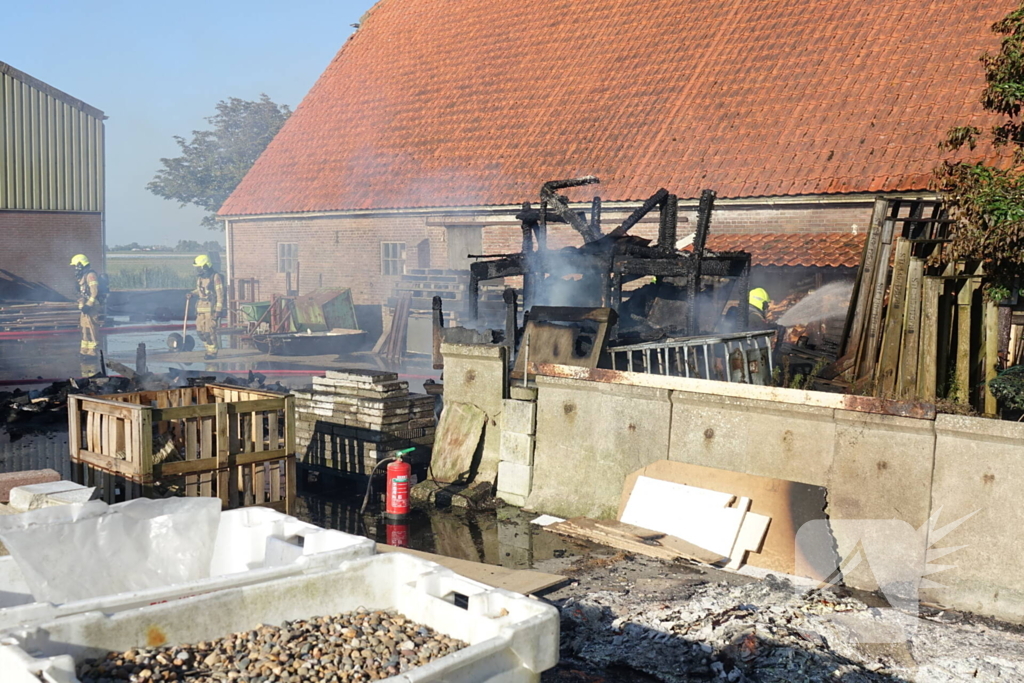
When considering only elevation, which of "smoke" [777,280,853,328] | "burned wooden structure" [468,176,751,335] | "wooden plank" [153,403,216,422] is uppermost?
"burned wooden structure" [468,176,751,335]

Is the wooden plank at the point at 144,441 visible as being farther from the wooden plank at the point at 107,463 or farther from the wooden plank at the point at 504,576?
the wooden plank at the point at 504,576

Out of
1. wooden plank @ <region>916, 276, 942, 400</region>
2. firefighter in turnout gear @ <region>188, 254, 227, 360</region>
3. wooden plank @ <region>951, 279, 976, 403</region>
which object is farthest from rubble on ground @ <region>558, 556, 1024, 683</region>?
firefighter in turnout gear @ <region>188, 254, 227, 360</region>

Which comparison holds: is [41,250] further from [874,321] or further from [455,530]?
[874,321]

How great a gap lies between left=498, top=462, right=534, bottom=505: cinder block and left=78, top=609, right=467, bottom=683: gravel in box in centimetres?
565

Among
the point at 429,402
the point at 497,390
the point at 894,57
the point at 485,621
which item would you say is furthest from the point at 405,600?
the point at 894,57

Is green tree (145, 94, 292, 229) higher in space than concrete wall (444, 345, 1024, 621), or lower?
higher

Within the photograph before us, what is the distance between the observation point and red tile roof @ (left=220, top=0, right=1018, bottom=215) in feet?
55.8

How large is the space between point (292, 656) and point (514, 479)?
609 cm

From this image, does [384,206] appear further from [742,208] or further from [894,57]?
[894,57]

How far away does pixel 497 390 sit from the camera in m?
9.70

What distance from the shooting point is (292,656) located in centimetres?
327

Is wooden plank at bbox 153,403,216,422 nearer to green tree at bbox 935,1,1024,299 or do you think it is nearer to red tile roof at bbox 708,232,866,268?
green tree at bbox 935,1,1024,299

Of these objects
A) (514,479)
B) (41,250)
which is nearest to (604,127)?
(514,479)

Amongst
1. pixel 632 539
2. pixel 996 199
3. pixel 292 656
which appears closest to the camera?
pixel 292 656
